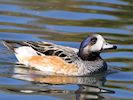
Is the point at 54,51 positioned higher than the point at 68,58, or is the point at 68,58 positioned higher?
the point at 54,51

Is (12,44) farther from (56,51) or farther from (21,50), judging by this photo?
(56,51)

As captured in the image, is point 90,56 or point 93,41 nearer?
point 93,41

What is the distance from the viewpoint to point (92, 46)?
13.7 m

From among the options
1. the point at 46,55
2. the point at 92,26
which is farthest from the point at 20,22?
the point at 46,55

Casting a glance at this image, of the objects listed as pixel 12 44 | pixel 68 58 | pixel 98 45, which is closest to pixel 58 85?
pixel 68 58

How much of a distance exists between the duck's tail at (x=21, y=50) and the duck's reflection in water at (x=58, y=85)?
1.19ft

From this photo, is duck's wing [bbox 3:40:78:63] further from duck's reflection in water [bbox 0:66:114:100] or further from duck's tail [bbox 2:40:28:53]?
duck's reflection in water [bbox 0:66:114:100]

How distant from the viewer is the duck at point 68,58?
1352cm

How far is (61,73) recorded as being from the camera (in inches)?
529

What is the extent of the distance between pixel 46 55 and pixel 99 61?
97 cm

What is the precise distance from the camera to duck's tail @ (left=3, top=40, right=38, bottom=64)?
1398 cm

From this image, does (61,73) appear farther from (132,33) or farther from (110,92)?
(132,33)

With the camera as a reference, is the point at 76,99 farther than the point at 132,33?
No

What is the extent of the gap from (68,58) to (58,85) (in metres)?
1.26
